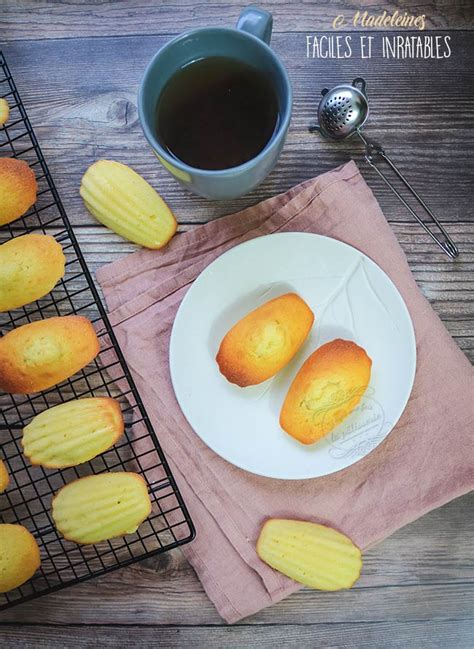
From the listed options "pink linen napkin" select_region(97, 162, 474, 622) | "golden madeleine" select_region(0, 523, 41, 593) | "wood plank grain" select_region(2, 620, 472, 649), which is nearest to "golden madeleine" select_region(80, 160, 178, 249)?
"pink linen napkin" select_region(97, 162, 474, 622)

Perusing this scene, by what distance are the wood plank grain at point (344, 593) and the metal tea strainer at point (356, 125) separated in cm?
39

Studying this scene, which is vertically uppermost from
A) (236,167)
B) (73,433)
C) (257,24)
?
(257,24)

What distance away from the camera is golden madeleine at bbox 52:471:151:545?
85 centimetres

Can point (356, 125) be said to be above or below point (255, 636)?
above

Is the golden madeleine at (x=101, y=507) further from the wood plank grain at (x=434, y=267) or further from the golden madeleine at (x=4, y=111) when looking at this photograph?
the golden madeleine at (x=4, y=111)

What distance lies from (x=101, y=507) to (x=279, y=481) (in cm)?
24

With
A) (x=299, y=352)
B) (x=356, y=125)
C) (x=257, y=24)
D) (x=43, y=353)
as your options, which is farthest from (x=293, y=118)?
(x=43, y=353)

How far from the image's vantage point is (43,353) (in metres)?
0.81

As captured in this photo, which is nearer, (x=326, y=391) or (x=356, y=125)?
(x=326, y=391)

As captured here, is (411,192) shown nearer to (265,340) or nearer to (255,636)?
(265,340)

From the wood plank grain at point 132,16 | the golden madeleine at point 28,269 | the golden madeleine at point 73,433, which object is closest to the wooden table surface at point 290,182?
the wood plank grain at point 132,16

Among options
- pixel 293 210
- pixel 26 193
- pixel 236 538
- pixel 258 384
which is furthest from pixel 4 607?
pixel 293 210

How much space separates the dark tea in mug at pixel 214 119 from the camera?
829mm

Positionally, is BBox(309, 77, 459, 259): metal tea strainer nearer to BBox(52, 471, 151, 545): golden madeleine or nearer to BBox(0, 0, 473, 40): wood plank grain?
BBox(0, 0, 473, 40): wood plank grain
